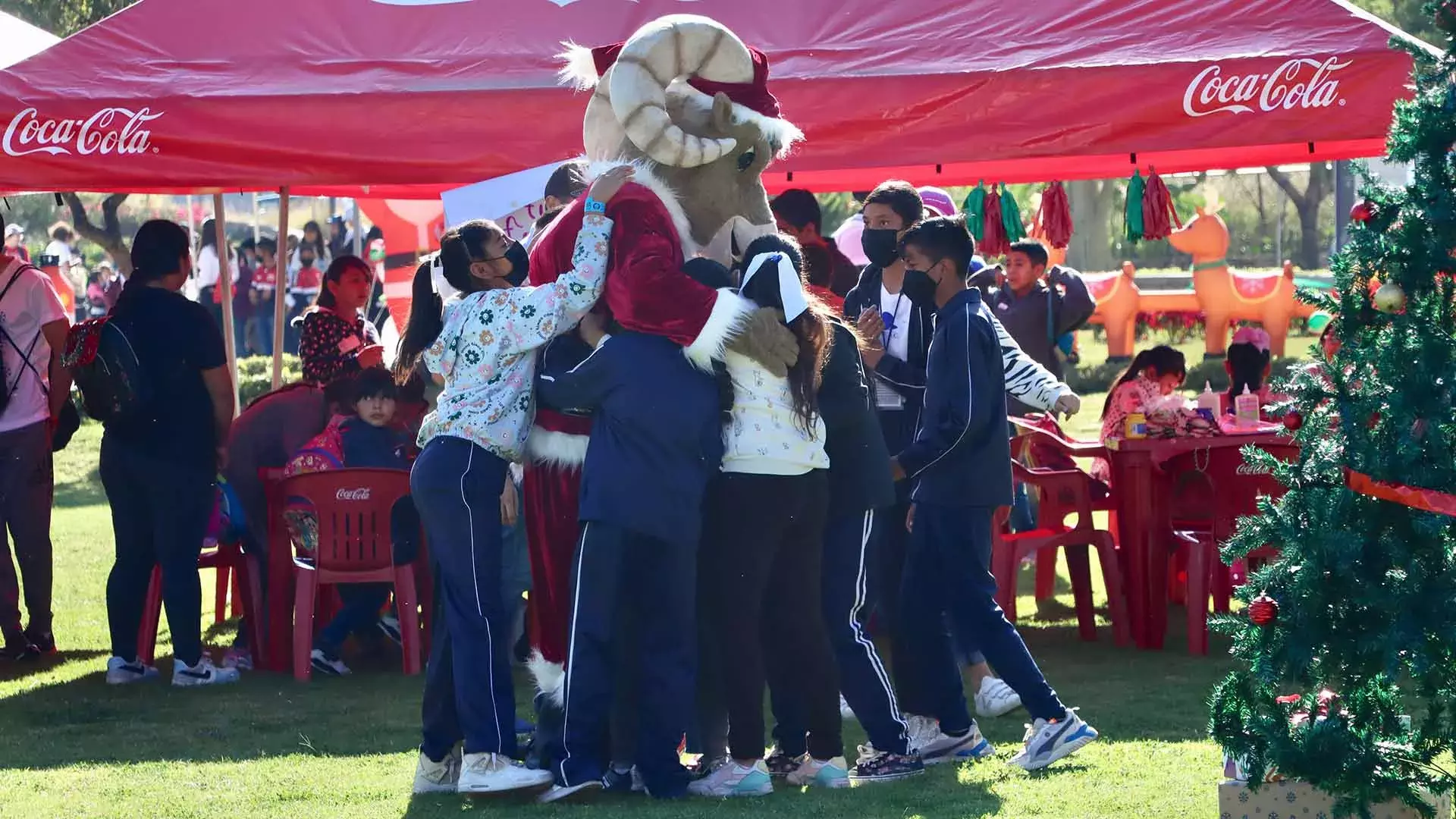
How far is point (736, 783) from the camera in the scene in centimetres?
497

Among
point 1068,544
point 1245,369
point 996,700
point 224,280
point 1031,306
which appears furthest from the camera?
point 1031,306

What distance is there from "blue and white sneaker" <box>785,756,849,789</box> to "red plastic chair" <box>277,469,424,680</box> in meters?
2.22

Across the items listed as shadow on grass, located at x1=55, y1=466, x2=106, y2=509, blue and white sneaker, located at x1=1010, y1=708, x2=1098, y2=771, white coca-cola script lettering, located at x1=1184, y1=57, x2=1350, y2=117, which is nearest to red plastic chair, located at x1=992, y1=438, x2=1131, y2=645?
white coca-cola script lettering, located at x1=1184, y1=57, x2=1350, y2=117

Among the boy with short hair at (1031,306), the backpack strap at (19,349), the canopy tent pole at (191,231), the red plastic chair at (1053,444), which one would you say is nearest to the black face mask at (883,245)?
the red plastic chair at (1053,444)

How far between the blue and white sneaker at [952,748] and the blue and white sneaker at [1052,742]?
0.18 metres

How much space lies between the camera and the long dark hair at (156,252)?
6.75 m

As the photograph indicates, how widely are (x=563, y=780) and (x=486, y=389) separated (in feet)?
3.48

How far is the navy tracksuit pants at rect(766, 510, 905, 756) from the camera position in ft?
16.9

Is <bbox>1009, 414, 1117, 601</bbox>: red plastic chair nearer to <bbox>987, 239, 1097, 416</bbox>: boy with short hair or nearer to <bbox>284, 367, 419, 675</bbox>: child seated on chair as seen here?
<bbox>987, 239, 1097, 416</bbox>: boy with short hair

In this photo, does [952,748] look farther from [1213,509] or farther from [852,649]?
Answer: [1213,509]

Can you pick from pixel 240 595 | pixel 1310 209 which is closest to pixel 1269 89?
pixel 240 595

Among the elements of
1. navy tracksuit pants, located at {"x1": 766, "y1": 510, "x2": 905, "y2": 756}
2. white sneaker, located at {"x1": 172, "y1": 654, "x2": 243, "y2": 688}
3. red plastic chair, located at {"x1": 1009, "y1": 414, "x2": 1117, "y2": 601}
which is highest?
red plastic chair, located at {"x1": 1009, "y1": 414, "x2": 1117, "y2": 601}

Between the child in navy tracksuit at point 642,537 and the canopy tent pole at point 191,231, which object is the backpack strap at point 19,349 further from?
the child in navy tracksuit at point 642,537

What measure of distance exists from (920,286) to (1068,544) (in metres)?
2.07
